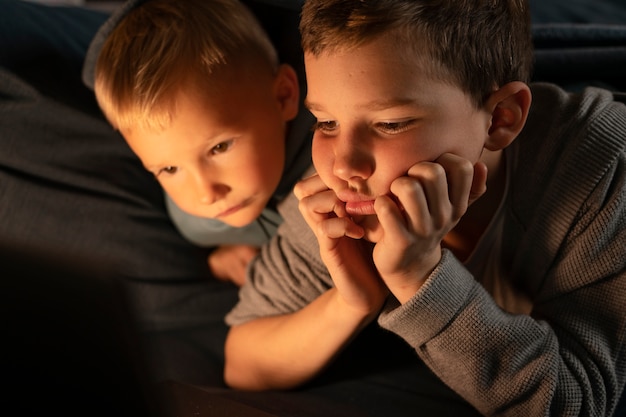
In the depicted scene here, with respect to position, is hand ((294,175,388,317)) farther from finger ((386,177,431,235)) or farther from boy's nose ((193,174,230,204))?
boy's nose ((193,174,230,204))

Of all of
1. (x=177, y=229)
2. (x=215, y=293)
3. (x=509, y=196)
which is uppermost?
(x=509, y=196)

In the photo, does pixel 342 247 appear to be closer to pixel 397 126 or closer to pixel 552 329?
pixel 397 126

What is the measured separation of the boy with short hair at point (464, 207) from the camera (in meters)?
0.69

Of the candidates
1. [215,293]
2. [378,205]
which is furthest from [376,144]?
[215,293]

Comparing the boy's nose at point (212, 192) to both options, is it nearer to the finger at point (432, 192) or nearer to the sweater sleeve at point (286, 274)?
the sweater sleeve at point (286, 274)

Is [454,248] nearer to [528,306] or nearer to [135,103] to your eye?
[528,306]

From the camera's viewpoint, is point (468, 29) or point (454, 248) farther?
point (454, 248)

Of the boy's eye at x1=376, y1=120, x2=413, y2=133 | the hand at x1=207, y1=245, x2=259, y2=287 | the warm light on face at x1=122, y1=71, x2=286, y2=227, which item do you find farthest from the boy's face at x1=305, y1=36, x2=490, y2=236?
the hand at x1=207, y1=245, x2=259, y2=287

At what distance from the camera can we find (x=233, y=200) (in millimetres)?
1002

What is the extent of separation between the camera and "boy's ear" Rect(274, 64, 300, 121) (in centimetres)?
104

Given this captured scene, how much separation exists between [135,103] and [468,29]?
1.63ft

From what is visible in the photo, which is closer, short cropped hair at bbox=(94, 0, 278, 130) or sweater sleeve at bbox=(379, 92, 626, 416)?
sweater sleeve at bbox=(379, 92, 626, 416)

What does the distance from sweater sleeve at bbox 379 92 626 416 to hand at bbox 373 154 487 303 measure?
A: 0.05 metres

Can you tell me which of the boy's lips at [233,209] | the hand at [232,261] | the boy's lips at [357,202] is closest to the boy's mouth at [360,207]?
the boy's lips at [357,202]
